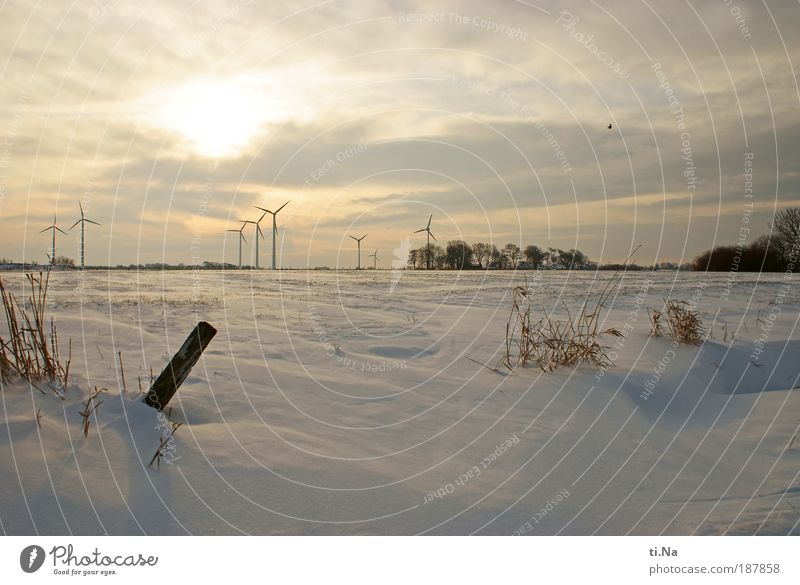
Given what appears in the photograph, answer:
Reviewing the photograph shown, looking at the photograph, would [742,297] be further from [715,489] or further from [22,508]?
[22,508]

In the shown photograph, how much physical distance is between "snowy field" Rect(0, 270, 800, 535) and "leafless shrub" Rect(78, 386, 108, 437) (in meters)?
0.06

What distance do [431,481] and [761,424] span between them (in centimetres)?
395

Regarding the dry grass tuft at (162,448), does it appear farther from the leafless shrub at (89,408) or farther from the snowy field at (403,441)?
the leafless shrub at (89,408)

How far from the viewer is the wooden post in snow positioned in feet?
15.1

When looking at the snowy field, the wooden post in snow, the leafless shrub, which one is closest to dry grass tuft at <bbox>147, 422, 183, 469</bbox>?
the snowy field

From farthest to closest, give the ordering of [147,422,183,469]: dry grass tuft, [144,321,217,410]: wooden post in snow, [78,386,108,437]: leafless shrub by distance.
→ 1. [144,321,217,410]: wooden post in snow
2. [78,386,108,437]: leafless shrub
3. [147,422,183,469]: dry grass tuft

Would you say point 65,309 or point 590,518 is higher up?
point 65,309

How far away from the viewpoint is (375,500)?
3.67 metres

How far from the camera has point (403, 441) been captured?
480 cm

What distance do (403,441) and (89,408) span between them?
268cm

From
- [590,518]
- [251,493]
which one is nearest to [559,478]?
[590,518]

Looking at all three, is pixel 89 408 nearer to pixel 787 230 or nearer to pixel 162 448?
pixel 162 448

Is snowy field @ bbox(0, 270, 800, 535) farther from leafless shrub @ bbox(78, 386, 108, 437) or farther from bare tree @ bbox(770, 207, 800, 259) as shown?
bare tree @ bbox(770, 207, 800, 259)

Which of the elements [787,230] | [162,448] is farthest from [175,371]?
[787,230]
